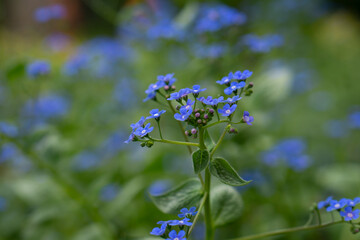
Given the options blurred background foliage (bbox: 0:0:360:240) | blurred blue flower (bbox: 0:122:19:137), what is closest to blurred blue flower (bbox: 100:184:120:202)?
blurred background foliage (bbox: 0:0:360:240)

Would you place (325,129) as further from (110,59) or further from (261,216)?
(110,59)

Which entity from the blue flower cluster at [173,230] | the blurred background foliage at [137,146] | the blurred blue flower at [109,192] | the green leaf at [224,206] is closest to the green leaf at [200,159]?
the blue flower cluster at [173,230]

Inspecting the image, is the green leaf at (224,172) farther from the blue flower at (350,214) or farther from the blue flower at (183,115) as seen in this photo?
the blue flower at (350,214)

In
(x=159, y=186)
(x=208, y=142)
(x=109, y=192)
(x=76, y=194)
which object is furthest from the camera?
(x=109, y=192)

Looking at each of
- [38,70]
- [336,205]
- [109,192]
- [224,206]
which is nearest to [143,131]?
[224,206]

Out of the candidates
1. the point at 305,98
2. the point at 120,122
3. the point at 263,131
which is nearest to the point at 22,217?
the point at 120,122

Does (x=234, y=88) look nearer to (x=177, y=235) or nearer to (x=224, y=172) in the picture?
(x=224, y=172)
